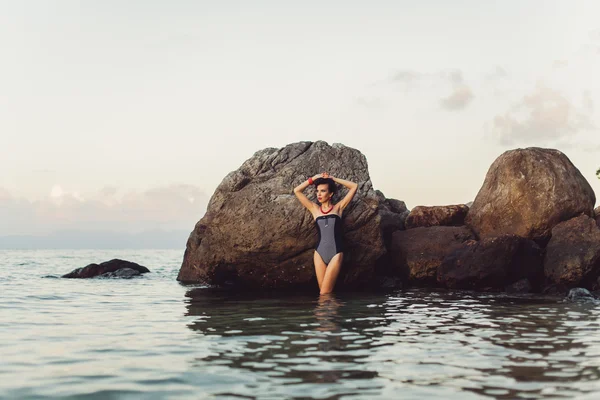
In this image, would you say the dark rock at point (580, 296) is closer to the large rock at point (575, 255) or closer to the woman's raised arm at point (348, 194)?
the large rock at point (575, 255)

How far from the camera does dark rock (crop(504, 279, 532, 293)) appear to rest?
54.9ft

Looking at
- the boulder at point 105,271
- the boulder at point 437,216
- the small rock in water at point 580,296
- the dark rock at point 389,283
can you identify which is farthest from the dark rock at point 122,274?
the small rock in water at point 580,296

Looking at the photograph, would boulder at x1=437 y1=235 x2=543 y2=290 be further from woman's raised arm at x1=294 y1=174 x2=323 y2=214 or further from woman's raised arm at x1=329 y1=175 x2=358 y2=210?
woman's raised arm at x1=294 y1=174 x2=323 y2=214

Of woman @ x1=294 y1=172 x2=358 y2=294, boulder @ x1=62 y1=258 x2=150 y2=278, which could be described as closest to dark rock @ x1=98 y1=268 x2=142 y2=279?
boulder @ x1=62 y1=258 x2=150 y2=278

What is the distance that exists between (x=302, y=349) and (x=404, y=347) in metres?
1.31

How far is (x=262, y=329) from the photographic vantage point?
33.0 feet

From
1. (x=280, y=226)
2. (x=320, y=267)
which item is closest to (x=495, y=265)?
(x=320, y=267)

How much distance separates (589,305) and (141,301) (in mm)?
9703

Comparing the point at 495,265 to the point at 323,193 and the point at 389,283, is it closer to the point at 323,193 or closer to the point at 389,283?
the point at 389,283

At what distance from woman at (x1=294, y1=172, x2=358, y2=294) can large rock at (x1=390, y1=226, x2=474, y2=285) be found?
2.88 metres

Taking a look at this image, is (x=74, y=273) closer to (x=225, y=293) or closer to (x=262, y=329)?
(x=225, y=293)

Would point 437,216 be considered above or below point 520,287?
above

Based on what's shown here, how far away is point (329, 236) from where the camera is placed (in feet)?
53.4

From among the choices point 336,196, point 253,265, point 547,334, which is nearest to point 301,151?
point 336,196
